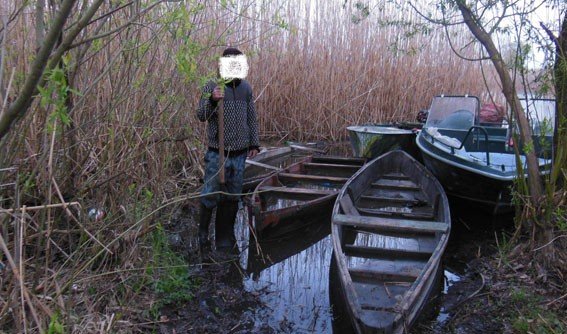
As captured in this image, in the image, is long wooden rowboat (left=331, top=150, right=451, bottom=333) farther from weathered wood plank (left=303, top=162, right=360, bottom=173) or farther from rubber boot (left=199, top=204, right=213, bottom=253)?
rubber boot (left=199, top=204, right=213, bottom=253)

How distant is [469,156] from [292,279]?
301cm

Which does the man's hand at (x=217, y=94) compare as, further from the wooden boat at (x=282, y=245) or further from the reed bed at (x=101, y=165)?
the wooden boat at (x=282, y=245)

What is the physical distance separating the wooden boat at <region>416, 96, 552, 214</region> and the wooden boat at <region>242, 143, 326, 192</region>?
2096 millimetres

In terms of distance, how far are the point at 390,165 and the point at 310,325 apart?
14.1 feet

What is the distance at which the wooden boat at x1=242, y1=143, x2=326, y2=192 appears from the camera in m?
6.40

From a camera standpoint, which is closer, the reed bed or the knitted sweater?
the reed bed

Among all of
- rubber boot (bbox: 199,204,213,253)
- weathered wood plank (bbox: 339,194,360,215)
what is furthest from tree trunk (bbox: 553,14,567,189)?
rubber boot (bbox: 199,204,213,253)

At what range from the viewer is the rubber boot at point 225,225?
4652 millimetres

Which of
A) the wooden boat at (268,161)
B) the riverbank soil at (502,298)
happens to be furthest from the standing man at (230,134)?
the riverbank soil at (502,298)

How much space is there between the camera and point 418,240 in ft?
16.1

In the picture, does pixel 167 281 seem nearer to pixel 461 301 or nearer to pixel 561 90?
pixel 461 301

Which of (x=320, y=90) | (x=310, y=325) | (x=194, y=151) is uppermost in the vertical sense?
(x=320, y=90)

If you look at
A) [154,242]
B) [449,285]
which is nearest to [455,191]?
[449,285]

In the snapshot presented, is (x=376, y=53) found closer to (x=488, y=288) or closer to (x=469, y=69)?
→ (x=469, y=69)
